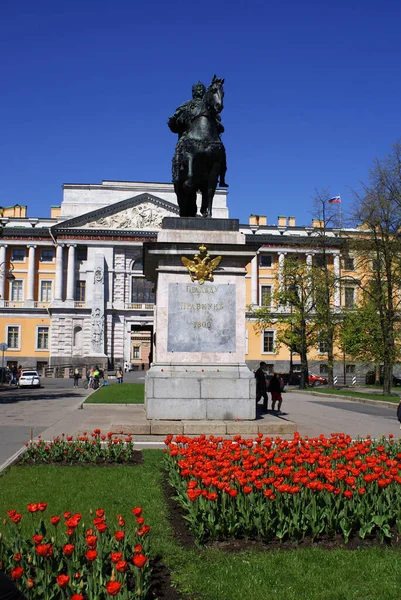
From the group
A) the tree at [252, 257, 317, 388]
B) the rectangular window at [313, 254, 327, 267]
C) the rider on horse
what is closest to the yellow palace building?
the rectangular window at [313, 254, 327, 267]

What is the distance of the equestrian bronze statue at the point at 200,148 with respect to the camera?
12.7 m

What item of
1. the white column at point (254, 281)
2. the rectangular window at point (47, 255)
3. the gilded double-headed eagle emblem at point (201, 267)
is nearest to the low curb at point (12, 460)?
the gilded double-headed eagle emblem at point (201, 267)

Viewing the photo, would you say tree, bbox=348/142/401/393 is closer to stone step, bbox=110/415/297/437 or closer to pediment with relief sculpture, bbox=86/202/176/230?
stone step, bbox=110/415/297/437

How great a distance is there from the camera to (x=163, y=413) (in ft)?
36.7

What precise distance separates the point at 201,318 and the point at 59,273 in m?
60.7

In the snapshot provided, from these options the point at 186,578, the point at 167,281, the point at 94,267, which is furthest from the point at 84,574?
the point at 94,267

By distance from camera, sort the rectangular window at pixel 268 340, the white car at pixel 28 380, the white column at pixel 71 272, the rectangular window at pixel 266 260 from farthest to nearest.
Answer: the rectangular window at pixel 266 260 < the rectangular window at pixel 268 340 < the white column at pixel 71 272 < the white car at pixel 28 380

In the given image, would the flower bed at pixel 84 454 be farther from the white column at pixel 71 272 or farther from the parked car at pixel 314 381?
the white column at pixel 71 272

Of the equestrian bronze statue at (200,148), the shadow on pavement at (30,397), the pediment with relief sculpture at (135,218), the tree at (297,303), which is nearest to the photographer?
the equestrian bronze statue at (200,148)

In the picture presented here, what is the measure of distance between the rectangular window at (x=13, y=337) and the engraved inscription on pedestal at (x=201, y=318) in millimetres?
62040

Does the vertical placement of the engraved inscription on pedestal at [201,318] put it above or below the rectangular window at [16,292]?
below

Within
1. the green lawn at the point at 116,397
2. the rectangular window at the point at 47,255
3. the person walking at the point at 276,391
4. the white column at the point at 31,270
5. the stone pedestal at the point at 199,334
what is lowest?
the green lawn at the point at 116,397

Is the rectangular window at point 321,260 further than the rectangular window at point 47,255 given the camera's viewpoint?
No

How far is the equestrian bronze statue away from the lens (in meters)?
12.7
